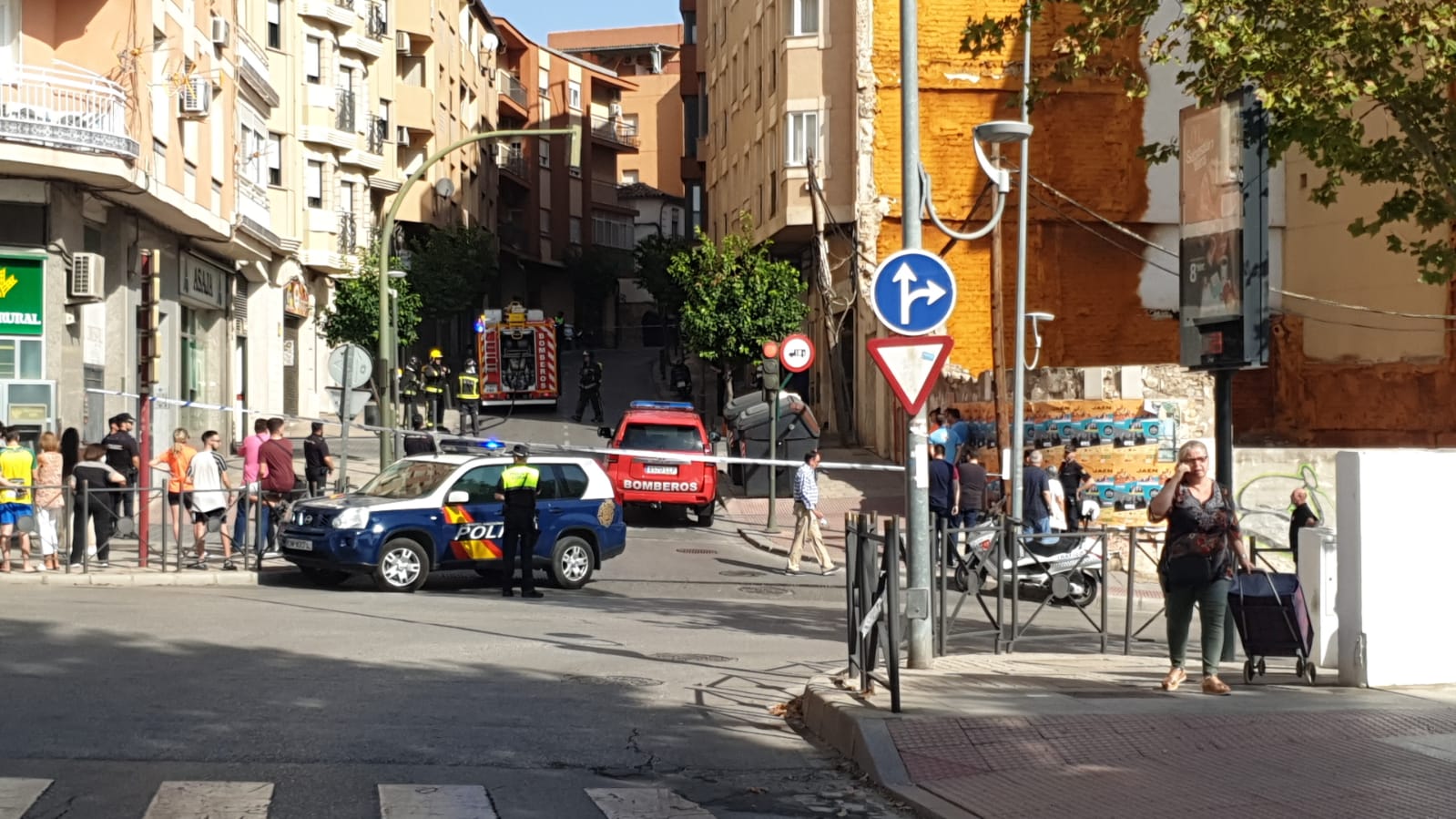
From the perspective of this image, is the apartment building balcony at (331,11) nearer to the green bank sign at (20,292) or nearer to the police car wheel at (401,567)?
the green bank sign at (20,292)

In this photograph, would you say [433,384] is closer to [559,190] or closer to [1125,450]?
[1125,450]

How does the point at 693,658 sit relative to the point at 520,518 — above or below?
below

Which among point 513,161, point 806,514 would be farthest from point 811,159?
point 513,161

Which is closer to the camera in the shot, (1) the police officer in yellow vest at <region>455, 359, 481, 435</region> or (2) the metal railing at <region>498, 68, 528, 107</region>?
(1) the police officer in yellow vest at <region>455, 359, 481, 435</region>

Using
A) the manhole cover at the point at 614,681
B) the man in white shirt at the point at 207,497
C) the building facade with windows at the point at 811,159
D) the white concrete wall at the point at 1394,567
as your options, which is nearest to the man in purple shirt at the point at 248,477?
the man in white shirt at the point at 207,497

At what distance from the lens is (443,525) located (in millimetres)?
18844

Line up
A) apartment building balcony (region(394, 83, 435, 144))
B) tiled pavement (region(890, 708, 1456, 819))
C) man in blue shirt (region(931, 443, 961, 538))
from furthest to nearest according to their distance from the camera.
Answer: apartment building balcony (region(394, 83, 435, 144)), man in blue shirt (region(931, 443, 961, 538)), tiled pavement (region(890, 708, 1456, 819))

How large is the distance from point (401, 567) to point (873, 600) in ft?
32.0

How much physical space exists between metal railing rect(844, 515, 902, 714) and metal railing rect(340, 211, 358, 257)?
4111cm

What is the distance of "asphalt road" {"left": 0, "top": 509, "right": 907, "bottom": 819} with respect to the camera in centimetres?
791

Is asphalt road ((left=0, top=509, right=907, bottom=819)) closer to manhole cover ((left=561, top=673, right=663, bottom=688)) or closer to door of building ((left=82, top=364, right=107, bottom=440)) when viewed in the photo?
manhole cover ((left=561, top=673, right=663, bottom=688))

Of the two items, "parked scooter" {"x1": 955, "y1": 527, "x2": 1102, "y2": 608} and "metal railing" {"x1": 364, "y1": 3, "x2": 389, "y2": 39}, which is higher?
"metal railing" {"x1": 364, "y1": 3, "x2": 389, "y2": 39}

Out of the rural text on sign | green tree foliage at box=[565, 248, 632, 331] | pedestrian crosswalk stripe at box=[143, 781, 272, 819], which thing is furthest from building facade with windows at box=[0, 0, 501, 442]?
green tree foliage at box=[565, 248, 632, 331]

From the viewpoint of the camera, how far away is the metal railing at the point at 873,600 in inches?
380
